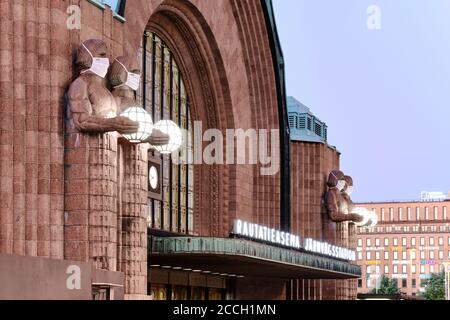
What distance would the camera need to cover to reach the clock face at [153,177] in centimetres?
4701

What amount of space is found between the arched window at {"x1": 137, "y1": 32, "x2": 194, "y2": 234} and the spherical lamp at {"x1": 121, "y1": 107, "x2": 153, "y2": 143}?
30.4 feet

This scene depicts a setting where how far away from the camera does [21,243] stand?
115 ft

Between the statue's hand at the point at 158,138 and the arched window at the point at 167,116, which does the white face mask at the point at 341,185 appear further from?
the statue's hand at the point at 158,138

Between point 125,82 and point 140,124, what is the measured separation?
191 centimetres

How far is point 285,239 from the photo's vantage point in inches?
2138

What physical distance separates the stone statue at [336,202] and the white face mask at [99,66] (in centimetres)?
3029

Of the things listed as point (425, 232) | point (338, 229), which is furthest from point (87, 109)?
point (425, 232)

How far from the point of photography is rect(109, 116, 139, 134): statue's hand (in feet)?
119

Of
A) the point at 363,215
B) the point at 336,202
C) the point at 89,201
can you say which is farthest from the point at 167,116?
the point at 363,215

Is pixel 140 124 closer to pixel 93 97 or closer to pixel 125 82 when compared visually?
pixel 93 97

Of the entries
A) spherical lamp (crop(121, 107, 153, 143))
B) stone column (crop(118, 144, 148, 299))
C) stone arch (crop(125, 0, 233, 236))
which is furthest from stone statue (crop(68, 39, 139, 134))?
stone arch (crop(125, 0, 233, 236))

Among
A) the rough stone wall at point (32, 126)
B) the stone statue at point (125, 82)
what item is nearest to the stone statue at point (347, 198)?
the stone statue at point (125, 82)

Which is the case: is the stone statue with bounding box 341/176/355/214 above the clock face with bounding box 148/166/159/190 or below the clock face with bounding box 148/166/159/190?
above

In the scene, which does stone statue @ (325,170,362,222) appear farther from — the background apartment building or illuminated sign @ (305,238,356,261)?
the background apartment building
